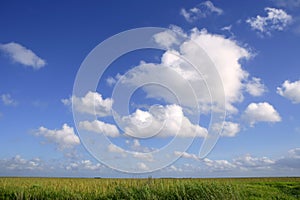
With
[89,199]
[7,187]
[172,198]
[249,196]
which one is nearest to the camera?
[172,198]

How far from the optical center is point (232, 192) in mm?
18953

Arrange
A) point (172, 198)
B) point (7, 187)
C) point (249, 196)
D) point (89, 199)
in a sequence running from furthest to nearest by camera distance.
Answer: point (7, 187), point (249, 196), point (89, 199), point (172, 198)

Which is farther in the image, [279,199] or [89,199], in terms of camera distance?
[279,199]

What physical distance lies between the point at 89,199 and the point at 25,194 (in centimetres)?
442

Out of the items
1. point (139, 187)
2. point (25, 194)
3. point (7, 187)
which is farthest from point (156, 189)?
point (7, 187)

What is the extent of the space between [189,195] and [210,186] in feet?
4.00

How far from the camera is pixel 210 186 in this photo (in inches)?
761

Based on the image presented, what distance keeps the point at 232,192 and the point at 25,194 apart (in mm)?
11757

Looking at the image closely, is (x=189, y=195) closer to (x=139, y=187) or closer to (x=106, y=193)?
(x=139, y=187)

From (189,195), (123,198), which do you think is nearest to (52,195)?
(123,198)

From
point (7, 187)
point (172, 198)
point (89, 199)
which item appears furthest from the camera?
point (7, 187)

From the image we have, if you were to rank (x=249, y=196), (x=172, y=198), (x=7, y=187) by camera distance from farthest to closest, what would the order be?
1. (x=7, y=187)
2. (x=249, y=196)
3. (x=172, y=198)

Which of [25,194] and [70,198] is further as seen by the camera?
[25,194]

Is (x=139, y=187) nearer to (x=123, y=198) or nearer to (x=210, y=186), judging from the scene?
(x=123, y=198)
